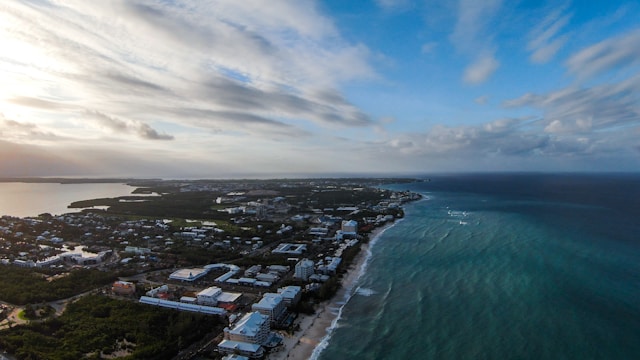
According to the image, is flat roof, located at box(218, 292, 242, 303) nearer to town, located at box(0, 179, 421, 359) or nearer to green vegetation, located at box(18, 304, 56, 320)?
town, located at box(0, 179, 421, 359)

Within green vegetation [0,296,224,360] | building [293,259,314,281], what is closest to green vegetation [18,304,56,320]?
green vegetation [0,296,224,360]

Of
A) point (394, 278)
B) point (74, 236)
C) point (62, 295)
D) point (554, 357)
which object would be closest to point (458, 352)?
point (554, 357)

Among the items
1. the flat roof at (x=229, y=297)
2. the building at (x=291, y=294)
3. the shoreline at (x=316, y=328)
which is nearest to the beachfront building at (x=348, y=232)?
the shoreline at (x=316, y=328)

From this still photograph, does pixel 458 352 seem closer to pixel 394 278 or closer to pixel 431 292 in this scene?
pixel 431 292

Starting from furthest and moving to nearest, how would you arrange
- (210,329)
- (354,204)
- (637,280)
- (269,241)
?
(354,204) < (269,241) < (637,280) < (210,329)

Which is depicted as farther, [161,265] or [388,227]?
[388,227]

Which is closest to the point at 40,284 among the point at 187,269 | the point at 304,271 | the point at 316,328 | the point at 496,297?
the point at 187,269

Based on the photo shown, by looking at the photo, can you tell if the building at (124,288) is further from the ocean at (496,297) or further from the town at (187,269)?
the ocean at (496,297)
